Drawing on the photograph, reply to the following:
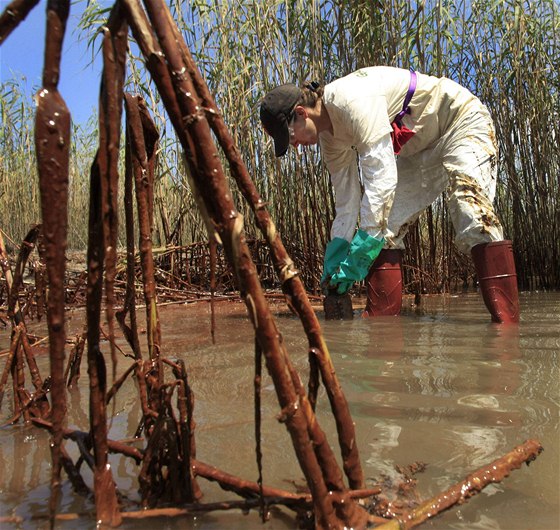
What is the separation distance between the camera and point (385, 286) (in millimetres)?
3334

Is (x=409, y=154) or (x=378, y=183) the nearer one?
(x=378, y=183)

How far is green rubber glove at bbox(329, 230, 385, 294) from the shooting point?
2973 millimetres

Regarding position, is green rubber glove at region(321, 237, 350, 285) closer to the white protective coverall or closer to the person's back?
the white protective coverall

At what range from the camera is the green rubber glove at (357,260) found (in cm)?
297

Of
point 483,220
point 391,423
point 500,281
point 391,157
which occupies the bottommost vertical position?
point 391,423

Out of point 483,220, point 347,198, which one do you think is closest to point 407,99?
point 347,198

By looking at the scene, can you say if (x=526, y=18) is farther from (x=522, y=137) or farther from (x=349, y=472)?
(x=349, y=472)

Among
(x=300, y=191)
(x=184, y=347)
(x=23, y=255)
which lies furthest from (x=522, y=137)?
(x=23, y=255)

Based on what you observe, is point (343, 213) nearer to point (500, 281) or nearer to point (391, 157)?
point (391, 157)

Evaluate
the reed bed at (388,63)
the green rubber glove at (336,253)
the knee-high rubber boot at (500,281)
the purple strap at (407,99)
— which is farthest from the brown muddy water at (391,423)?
the reed bed at (388,63)

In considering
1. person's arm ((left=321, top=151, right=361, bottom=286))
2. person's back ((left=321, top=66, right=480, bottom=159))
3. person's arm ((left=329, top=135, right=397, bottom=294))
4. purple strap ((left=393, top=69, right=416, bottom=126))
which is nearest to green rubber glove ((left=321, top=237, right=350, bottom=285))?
person's arm ((left=321, top=151, right=361, bottom=286))

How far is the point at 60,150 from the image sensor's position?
678 mm

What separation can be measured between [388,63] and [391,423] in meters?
3.39

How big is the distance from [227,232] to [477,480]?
544mm
